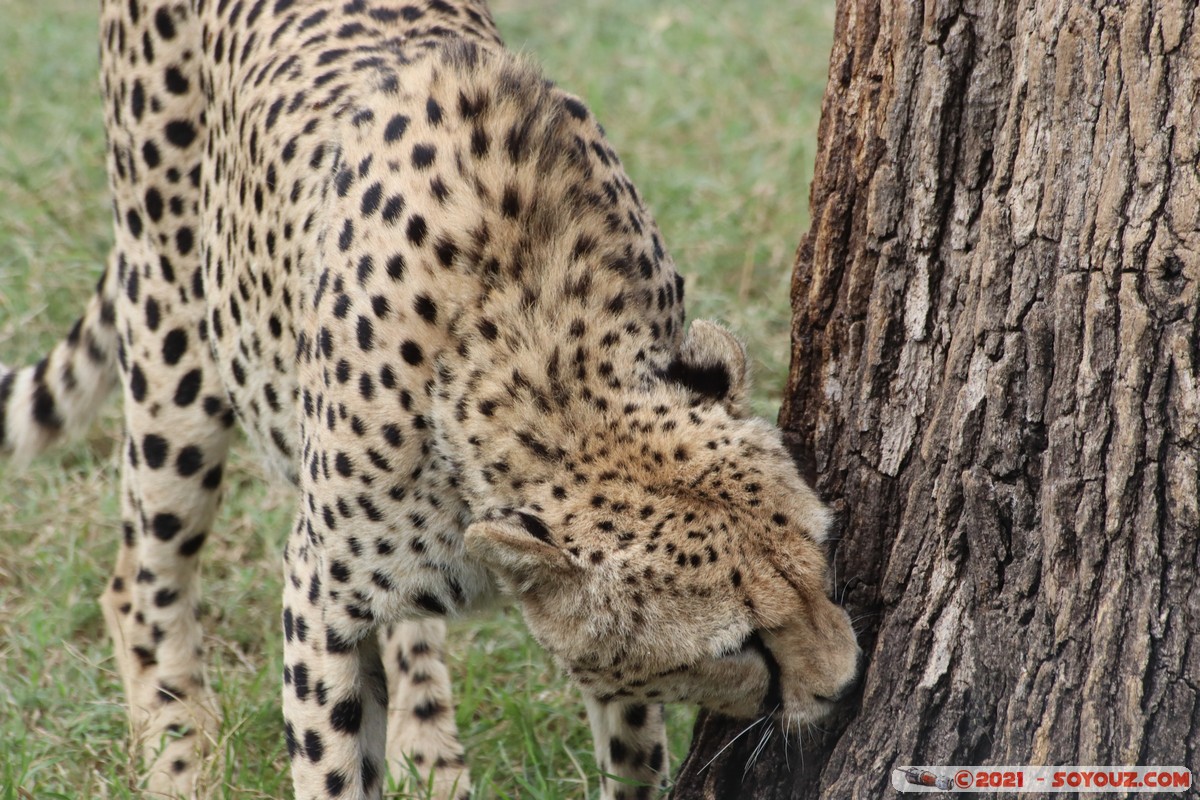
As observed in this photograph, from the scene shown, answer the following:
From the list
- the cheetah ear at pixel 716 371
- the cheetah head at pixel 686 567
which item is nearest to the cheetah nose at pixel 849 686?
the cheetah head at pixel 686 567

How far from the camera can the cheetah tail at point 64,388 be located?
4.17 m

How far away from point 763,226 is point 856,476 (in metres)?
3.17

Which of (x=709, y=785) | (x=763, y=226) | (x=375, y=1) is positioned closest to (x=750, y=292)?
(x=763, y=226)

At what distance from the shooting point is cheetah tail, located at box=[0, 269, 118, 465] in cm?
417

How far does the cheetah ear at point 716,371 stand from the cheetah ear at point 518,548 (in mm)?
411

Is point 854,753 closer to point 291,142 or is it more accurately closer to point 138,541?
point 291,142

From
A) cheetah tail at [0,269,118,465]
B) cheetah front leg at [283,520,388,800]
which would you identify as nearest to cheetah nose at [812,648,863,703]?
cheetah front leg at [283,520,388,800]

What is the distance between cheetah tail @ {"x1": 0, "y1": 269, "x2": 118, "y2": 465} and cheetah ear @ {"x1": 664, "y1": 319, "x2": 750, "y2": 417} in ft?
7.24

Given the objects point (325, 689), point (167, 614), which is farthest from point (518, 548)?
point (167, 614)

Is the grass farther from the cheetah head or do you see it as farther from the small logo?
the small logo

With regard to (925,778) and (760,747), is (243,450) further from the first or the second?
(925,778)

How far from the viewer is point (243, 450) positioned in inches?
192

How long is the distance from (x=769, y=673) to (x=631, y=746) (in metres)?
0.73

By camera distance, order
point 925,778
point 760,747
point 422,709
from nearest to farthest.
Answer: point 925,778, point 760,747, point 422,709
